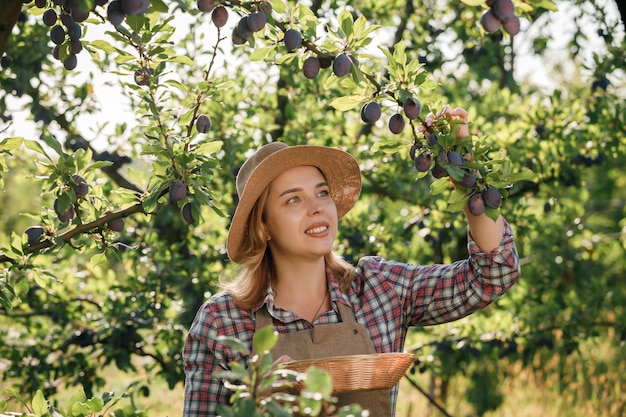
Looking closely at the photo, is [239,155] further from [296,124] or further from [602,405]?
[602,405]

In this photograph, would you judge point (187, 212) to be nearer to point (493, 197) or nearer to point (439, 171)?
point (439, 171)

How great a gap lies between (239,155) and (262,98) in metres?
0.34

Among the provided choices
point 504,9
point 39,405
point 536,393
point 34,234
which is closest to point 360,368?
point 39,405

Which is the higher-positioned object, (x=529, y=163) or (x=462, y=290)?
(x=529, y=163)

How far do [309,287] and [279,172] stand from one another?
341 mm

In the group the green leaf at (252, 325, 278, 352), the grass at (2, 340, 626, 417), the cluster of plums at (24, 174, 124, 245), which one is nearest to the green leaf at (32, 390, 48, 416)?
the cluster of plums at (24, 174, 124, 245)

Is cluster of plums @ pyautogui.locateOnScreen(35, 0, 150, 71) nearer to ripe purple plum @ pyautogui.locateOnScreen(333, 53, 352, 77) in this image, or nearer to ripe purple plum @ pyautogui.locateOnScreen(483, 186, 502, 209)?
ripe purple plum @ pyautogui.locateOnScreen(333, 53, 352, 77)

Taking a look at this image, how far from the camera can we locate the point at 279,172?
8.00ft

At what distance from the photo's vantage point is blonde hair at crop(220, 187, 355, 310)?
2420 mm

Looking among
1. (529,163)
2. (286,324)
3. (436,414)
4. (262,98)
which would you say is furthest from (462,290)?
(436,414)

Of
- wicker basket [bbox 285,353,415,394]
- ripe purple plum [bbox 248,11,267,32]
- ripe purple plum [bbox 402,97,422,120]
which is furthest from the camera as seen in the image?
ripe purple plum [bbox 402,97,422,120]

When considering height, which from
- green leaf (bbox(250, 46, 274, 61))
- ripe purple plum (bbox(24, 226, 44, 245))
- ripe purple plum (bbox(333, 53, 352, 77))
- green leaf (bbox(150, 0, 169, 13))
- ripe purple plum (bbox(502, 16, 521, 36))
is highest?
green leaf (bbox(250, 46, 274, 61))

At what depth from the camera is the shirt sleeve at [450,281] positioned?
223 centimetres

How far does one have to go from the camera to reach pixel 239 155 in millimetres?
3859
